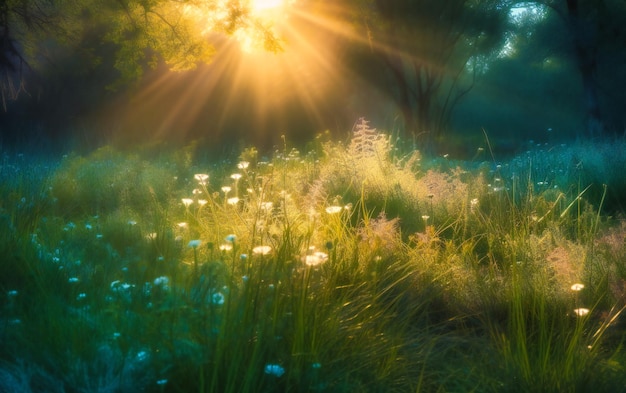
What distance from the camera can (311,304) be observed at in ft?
8.98

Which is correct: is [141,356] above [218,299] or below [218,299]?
below

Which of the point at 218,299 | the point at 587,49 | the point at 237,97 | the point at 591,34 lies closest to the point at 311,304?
the point at 218,299

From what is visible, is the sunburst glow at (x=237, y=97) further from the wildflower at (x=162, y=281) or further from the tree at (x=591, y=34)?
the wildflower at (x=162, y=281)

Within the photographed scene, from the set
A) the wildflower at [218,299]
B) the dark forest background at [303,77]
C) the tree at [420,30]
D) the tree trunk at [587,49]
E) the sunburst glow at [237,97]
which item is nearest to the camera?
the wildflower at [218,299]

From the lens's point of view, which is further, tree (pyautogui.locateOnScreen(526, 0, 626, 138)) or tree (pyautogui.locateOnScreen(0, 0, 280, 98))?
tree (pyautogui.locateOnScreen(526, 0, 626, 138))

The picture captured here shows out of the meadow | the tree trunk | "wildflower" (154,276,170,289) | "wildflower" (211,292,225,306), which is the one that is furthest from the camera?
the tree trunk

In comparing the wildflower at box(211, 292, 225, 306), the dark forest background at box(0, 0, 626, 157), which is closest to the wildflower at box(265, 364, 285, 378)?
the wildflower at box(211, 292, 225, 306)

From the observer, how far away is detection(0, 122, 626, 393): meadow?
7.56ft

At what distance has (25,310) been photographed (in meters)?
2.96

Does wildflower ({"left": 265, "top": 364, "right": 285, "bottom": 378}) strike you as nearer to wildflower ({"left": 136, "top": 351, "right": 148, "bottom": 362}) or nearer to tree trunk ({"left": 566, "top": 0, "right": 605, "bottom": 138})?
wildflower ({"left": 136, "top": 351, "right": 148, "bottom": 362})

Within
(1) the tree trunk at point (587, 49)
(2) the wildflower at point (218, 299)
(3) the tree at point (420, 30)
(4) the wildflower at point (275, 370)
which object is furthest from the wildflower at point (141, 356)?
(1) the tree trunk at point (587, 49)

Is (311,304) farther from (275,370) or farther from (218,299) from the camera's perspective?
(275,370)

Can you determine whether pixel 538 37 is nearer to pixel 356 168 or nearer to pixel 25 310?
pixel 356 168

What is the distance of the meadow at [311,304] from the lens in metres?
2.30
